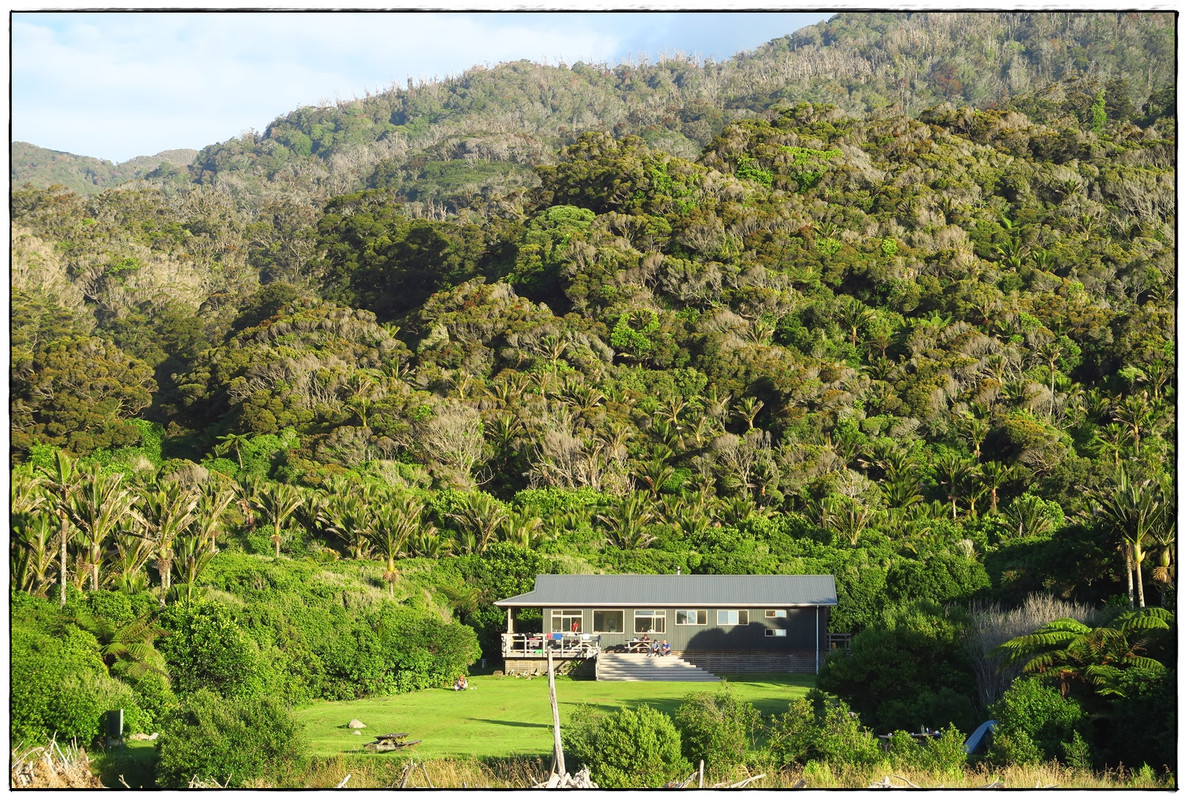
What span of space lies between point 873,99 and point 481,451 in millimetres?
132512

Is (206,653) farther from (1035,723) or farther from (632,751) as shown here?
(1035,723)

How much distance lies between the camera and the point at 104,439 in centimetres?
6662

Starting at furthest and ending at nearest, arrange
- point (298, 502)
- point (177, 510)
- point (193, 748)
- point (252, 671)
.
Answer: point (298, 502) < point (177, 510) < point (252, 671) < point (193, 748)

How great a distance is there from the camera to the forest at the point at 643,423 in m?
25.5

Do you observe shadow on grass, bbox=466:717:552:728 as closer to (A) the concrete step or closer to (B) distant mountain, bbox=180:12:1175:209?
(A) the concrete step

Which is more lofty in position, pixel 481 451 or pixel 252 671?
pixel 481 451

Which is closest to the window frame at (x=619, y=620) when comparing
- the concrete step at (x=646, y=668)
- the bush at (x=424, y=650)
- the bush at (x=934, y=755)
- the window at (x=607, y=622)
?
the window at (x=607, y=622)

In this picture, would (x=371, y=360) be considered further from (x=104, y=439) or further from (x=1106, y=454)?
(x=1106, y=454)

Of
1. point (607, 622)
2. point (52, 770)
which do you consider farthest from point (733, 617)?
point (52, 770)

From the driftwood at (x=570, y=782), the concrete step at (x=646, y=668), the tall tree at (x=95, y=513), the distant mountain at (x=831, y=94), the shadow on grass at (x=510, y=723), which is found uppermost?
the distant mountain at (x=831, y=94)

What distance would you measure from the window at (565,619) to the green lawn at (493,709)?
96.0 inches

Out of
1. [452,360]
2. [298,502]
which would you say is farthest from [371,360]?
[298,502]

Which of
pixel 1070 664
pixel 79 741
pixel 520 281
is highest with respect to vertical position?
pixel 520 281

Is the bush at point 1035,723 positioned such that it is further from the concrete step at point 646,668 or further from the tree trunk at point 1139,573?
the concrete step at point 646,668
